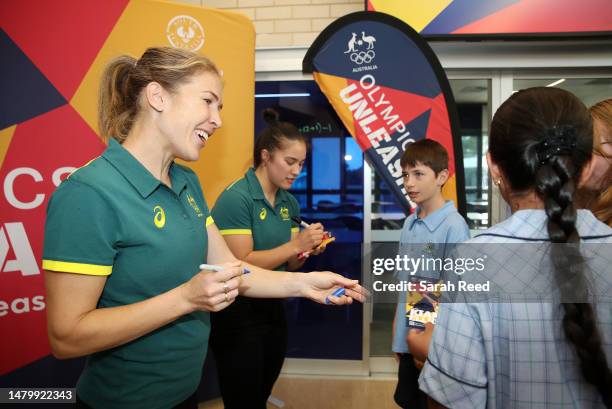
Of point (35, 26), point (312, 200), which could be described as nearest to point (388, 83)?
point (312, 200)

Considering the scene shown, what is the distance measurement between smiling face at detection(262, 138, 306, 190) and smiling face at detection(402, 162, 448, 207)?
1.87 ft

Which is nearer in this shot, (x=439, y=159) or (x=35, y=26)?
(x=439, y=159)

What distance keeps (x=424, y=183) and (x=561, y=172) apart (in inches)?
50.6

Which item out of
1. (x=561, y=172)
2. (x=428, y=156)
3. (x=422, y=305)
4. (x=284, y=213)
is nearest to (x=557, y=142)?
(x=561, y=172)

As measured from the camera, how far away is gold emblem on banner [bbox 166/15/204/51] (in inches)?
97.7

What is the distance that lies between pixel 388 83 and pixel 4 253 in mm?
2414

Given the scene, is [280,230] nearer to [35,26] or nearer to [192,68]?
[192,68]

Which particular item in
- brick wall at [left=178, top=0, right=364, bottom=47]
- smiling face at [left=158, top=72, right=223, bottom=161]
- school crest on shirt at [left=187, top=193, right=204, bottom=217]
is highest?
brick wall at [left=178, top=0, right=364, bottom=47]

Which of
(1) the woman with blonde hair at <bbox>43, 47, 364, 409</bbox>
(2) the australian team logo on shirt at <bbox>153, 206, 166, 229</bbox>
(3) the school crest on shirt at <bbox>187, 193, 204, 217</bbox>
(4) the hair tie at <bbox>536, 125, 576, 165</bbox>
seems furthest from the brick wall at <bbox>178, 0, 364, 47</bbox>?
(4) the hair tie at <bbox>536, 125, 576, 165</bbox>

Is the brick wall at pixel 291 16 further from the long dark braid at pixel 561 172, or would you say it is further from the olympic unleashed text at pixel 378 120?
the long dark braid at pixel 561 172

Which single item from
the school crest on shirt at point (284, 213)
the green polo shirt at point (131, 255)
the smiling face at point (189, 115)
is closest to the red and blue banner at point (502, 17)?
the school crest on shirt at point (284, 213)

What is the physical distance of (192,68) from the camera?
1198 mm

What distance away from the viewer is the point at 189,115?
1.18 m

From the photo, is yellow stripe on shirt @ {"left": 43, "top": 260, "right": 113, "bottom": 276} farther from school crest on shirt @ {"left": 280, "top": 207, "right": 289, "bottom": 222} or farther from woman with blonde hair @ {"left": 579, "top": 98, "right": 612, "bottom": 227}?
woman with blonde hair @ {"left": 579, "top": 98, "right": 612, "bottom": 227}
